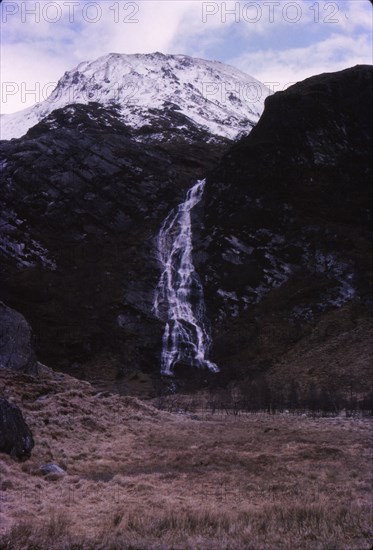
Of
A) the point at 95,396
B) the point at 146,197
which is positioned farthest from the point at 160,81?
the point at 95,396

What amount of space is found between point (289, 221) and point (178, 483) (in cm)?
5917

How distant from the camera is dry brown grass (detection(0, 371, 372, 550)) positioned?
789 centimetres

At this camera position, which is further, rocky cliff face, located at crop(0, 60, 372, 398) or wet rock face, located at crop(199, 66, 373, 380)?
wet rock face, located at crop(199, 66, 373, 380)

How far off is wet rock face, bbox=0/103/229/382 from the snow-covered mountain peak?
3571 centimetres

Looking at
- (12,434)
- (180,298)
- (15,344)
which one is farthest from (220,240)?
(12,434)

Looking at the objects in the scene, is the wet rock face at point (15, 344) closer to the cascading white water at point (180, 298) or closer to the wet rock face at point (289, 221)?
the cascading white water at point (180, 298)

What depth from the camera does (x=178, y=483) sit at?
44.5ft

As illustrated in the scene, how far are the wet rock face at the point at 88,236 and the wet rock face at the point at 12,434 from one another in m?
41.2

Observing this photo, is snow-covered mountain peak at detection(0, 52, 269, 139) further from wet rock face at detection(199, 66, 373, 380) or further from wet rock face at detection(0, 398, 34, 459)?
wet rock face at detection(0, 398, 34, 459)

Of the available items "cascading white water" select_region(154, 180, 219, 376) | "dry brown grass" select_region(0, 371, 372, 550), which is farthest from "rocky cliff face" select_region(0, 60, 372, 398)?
"dry brown grass" select_region(0, 371, 372, 550)

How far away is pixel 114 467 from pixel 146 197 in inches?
2717

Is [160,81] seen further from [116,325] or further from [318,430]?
[318,430]

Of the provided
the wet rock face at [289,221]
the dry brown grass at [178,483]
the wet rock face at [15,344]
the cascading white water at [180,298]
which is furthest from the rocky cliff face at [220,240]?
the dry brown grass at [178,483]

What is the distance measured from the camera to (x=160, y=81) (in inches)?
6521
